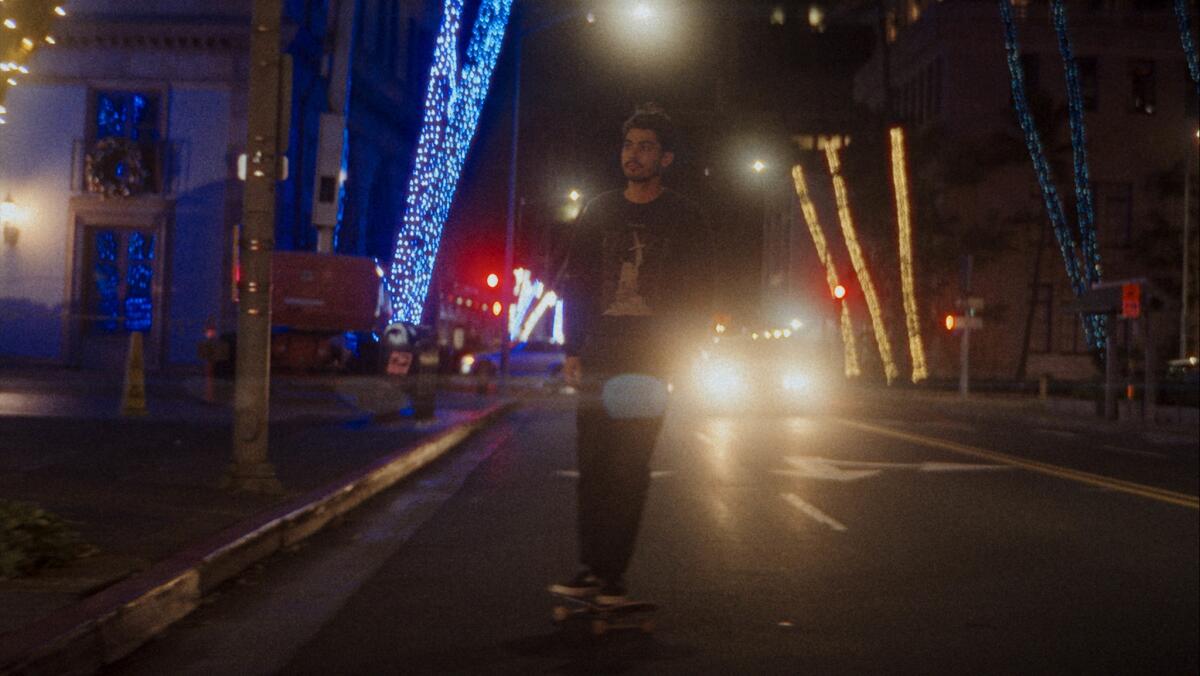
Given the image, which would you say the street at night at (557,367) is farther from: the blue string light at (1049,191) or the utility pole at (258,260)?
the blue string light at (1049,191)

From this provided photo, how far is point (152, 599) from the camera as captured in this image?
6129 mm

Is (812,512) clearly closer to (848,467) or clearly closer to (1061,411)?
(848,467)

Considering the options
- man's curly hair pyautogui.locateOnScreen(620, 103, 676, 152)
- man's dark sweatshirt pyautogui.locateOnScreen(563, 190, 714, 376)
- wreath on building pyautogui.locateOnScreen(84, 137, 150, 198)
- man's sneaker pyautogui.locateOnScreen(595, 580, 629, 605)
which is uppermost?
wreath on building pyautogui.locateOnScreen(84, 137, 150, 198)

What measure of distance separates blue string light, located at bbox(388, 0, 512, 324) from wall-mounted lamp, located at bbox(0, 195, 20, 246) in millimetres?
7888

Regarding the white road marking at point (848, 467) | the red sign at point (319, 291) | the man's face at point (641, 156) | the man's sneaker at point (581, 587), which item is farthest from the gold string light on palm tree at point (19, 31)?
the red sign at point (319, 291)

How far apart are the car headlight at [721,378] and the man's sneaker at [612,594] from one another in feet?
92.9

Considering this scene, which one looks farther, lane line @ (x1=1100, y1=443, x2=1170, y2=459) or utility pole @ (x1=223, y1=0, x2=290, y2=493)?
lane line @ (x1=1100, y1=443, x2=1170, y2=459)

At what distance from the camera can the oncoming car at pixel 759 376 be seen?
31.4 meters

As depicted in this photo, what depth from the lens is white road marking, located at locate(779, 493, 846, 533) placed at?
33.2ft

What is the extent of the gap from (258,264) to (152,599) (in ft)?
14.3

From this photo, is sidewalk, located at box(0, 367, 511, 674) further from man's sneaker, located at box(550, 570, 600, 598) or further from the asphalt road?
man's sneaker, located at box(550, 570, 600, 598)

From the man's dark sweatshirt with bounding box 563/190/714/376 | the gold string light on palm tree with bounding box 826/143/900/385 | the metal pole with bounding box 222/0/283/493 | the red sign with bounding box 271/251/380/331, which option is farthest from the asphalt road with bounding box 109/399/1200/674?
the gold string light on palm tree with bounding box 826/143/900/385

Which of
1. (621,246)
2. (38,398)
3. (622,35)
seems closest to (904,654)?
(621,246)

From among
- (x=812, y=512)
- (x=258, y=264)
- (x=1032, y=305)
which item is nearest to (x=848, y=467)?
(x=812, y=512)
